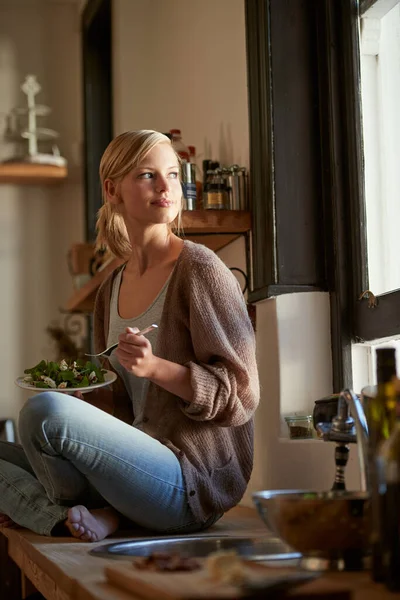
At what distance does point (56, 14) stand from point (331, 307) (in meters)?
2.98

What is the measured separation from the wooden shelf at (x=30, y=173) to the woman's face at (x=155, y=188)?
94.6 inches

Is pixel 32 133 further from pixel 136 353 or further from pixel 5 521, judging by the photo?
pixel 136 353

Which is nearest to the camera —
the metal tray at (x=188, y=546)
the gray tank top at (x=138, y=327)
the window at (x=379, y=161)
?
the metal tray at (x=188, y=546)

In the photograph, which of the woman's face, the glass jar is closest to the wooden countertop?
the glass jar

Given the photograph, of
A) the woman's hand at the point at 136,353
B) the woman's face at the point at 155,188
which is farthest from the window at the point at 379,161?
the woman's hand at the point at 136,353

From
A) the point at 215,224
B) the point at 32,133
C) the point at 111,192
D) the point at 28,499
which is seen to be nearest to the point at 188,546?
the point at 28,499

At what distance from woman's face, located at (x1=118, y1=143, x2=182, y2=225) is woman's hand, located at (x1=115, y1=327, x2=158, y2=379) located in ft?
1.33

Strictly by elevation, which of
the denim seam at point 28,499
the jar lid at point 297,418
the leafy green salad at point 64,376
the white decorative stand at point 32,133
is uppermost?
the white decorative stand at point 32,133

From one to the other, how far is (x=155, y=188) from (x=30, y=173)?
2474 mm

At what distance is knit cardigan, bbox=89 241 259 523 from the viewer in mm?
1764

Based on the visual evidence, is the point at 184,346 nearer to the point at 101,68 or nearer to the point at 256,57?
the point at 256,57

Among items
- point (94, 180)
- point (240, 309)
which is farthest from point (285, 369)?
point (94, 180)

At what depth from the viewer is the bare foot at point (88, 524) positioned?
1726 millimetres

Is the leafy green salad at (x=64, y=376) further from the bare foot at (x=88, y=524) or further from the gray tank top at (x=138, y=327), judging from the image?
the bare foot at (x=88, y=524)
